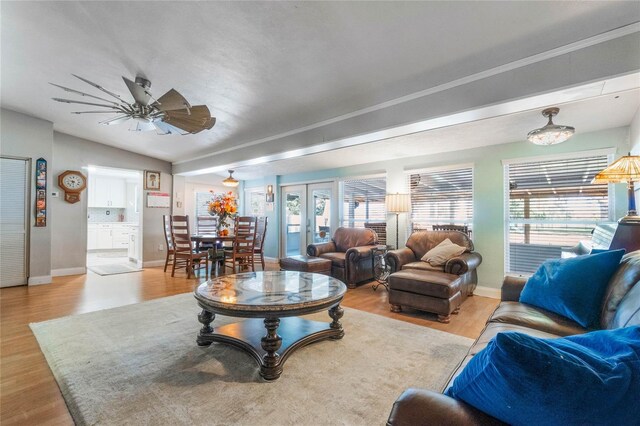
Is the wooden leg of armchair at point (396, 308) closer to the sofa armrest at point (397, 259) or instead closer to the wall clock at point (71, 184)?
the sofa armrest at point (397, 259)

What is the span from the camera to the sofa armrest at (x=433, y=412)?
713mm

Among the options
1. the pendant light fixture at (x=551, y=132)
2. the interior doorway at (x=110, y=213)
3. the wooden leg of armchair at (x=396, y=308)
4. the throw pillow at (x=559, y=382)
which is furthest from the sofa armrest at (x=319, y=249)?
the interior doorway at (x=110, y=213)

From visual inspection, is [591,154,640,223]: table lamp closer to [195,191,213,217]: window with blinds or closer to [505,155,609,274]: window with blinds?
[505,155,609,274]: window with blinds

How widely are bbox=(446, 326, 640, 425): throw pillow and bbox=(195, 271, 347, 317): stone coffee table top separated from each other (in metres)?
1.45

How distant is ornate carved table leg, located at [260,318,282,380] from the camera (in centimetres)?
191

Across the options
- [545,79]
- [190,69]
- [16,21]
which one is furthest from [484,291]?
[16,21]

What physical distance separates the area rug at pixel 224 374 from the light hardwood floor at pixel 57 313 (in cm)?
10

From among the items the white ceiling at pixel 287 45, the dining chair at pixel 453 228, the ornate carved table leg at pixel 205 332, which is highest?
the white ceiling at pixel 287 45

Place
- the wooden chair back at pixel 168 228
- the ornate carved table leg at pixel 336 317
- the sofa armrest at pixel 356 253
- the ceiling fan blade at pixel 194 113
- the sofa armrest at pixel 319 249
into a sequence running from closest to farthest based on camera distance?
the ornate carved table leg at pixel 336 317
the ceiling fan blade at pixel 194 113
the sofa armrest at pixel 356 253
the sofa armrest at pixel 319 249
the wooden chair back at pixel 168 228

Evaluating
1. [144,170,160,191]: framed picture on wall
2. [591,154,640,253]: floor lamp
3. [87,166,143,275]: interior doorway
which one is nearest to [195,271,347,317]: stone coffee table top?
[591,154,640,253]: floor lamp

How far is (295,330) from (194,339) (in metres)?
0.90

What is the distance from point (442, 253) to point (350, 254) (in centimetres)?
137

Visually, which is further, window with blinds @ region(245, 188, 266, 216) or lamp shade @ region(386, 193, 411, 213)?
window with blinds @ region(245, 188, 266, 216)

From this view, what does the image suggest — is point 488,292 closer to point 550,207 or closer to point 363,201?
point 550,207
